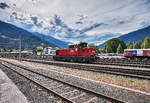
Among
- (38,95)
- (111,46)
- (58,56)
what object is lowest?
(38,95)

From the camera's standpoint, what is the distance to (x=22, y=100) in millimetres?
4781

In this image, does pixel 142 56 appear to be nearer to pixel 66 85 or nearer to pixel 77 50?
pixel 77 50

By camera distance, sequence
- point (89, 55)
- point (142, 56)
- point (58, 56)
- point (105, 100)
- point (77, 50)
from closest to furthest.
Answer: point (105, 100), point (89, 55), point (77, 50), point (58, 56), point (142, 56)

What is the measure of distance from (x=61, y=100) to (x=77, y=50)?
50.7 ft

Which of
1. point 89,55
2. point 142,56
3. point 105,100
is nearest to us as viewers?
point 105,100

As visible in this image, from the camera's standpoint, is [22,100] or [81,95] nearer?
[22,100]

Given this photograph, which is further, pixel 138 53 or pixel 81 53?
pixel 138 53

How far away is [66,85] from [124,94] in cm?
363

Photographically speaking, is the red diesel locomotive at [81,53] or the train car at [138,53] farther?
the train car at [138,53]

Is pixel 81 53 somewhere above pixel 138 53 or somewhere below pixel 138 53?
above

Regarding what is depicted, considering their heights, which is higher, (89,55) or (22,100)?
(89,55)

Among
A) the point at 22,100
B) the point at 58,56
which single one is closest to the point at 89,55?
the point at 58,56

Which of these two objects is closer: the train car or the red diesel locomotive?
the red diesel locomotive

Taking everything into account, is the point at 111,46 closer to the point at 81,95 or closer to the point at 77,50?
the point at 77,50
